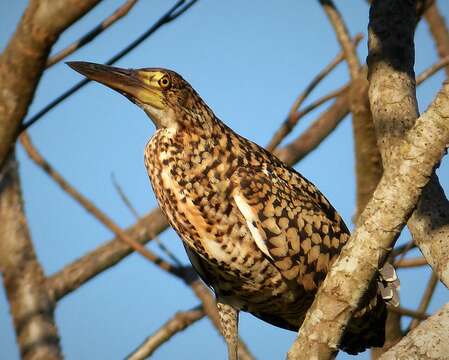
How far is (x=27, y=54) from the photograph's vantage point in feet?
16.2

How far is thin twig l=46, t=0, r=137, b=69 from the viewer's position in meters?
5.61

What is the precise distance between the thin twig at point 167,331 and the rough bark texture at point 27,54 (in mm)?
2232

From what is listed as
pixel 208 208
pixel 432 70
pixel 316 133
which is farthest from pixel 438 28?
pixel 208 208

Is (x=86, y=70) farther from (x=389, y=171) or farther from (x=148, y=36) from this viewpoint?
(x=389, y=171)

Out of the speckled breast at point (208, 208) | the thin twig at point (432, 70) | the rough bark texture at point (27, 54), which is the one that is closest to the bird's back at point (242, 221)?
the speckled breast at point (208, 208)

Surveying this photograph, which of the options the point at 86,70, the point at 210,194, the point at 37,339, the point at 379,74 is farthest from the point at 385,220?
the point at 37,339

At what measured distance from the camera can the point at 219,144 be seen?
5.78 metres

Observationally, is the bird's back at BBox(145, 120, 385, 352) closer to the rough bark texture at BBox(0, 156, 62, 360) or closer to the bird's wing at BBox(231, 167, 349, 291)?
the bird's wing at BBox(231, 167, 349, 291)

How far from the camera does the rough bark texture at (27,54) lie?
4.87 metres

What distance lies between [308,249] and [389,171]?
203 cm

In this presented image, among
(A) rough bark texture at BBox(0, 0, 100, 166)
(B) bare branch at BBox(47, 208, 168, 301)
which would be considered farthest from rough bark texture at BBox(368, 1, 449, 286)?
(B) bare branch at BBox(47, 208, 168, 301)

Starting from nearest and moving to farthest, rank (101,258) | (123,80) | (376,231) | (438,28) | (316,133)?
(376,231) < (123,80) < (101,258) < (316,133) < (438,28)

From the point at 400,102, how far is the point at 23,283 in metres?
3.50

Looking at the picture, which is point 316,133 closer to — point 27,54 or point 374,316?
point 374,316
